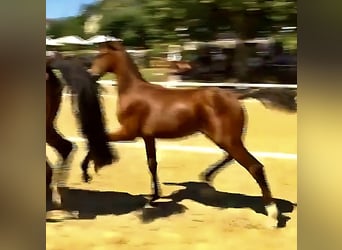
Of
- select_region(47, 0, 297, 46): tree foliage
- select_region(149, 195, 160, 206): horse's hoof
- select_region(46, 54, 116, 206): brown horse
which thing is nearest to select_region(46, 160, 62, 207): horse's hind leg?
select_region(46, 54, 116, 206): brown horse

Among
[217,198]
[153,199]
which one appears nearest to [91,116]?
[153,199]

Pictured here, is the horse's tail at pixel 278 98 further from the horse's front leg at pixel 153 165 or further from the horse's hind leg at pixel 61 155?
the horse's hind leg at pixel 61 155

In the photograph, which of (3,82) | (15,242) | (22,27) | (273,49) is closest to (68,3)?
(22,27)

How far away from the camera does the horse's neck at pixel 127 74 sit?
1315 mm

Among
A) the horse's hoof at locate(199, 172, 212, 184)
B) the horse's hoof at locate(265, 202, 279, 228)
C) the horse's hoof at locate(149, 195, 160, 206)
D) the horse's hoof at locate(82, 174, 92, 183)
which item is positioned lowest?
the horse's hoof at locate(265, 202, 279, 228)

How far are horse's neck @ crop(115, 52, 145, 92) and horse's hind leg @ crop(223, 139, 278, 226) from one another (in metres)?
0.28

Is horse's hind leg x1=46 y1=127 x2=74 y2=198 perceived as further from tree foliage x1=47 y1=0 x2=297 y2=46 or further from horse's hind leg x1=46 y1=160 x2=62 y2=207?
tree foliage x1=47 y1=0 x2=297 y2=46

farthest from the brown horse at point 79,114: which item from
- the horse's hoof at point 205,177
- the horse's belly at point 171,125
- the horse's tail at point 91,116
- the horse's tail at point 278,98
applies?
the horse's tail at point 278,98

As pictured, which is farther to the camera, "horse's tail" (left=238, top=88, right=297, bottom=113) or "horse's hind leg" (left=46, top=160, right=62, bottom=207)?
"horse's hind leg" (left=46, top=160, right=62, bottom=207)

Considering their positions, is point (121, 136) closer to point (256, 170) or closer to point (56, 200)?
point (56, 200)

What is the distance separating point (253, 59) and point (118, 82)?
331mm

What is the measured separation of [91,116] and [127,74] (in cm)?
14

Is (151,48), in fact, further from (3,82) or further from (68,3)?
(3,82)

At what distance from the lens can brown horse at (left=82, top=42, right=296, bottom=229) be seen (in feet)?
4.16
